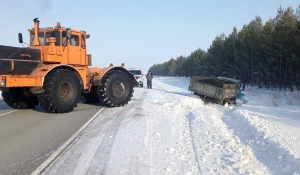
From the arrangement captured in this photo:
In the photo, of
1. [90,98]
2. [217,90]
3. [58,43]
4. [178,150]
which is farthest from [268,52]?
[178,150]

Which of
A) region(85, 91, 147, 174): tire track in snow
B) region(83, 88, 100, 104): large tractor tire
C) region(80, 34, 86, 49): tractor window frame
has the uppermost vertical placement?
region(80, 34, 86, 49): tractor window frame

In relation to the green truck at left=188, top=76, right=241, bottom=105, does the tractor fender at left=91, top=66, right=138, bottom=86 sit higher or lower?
higher

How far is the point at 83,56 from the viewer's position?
460 inches

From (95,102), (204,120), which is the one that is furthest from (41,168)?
(95,102)

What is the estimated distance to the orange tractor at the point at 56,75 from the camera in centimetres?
947

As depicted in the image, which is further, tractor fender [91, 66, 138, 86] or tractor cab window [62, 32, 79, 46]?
tractor fender [91, 66, 138, 86]

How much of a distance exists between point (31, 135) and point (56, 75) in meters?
3.30

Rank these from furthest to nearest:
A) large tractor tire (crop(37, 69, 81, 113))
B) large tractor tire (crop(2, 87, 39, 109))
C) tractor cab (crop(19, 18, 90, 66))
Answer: large tractor tire (crop(2, 87, 39, 109)) < tractor cab (crop(19, 18, 90, 66)) < large tractor tire (crop(37, 69, 81, 113))

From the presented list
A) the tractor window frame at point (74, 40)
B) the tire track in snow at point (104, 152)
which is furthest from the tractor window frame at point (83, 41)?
the tire track in snow at point (104, 152)

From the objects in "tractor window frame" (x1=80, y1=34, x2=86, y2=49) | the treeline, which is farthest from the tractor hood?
the treeline

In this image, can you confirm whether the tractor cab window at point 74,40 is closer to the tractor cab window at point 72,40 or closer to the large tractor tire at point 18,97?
the tractor cab window at point 72,40

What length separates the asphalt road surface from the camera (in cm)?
504

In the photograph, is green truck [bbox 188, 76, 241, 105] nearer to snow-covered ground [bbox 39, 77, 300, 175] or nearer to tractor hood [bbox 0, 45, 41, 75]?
snow-covered ground [bbox 39, 77, 300, 175]

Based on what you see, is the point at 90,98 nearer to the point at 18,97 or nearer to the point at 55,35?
the point at 18,97
